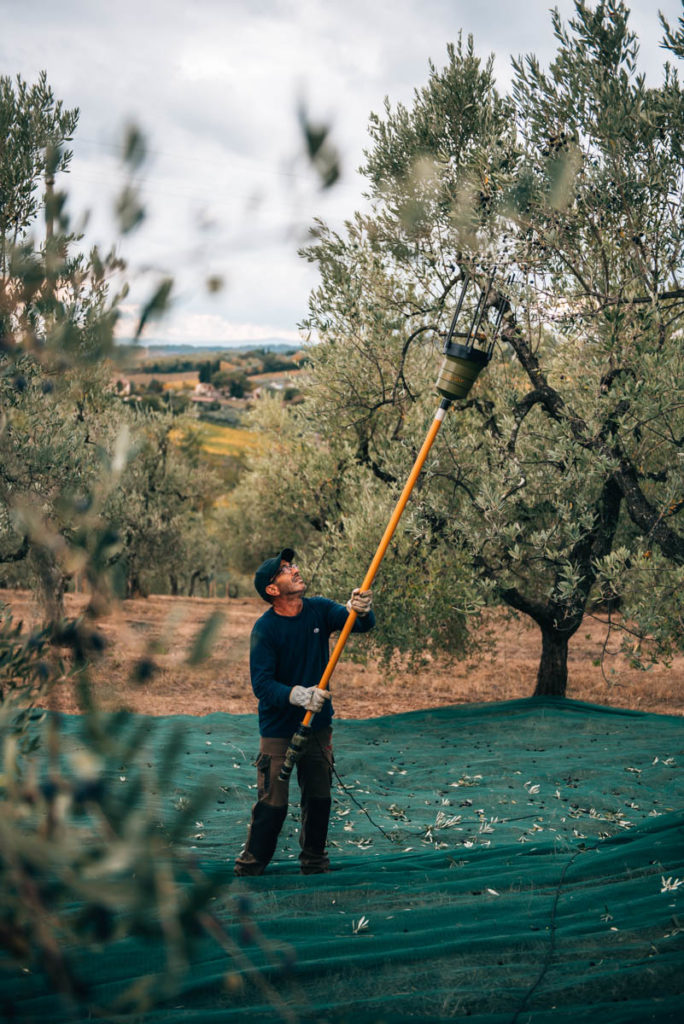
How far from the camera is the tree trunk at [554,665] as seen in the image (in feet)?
47.0

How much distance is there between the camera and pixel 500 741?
11844 millimetres

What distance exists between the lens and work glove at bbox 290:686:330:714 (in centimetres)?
589

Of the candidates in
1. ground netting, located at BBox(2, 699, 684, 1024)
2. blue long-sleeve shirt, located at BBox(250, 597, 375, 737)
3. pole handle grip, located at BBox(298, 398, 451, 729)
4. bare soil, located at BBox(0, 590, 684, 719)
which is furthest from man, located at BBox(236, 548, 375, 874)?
bare soil, located at BBox(0, 590, 684, 719)

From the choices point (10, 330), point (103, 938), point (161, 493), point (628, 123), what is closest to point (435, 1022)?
point (103, 938)

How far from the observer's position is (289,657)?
6566 mm

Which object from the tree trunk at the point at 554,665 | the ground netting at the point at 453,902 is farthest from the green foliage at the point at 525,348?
the ground netting at the point at 453,902

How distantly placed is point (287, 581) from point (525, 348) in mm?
6015

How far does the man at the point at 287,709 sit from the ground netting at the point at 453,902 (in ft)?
1.14

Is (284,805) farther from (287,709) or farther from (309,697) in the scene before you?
(309,697)

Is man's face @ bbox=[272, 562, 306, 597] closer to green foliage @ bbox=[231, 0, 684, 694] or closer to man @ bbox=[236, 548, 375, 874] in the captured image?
man @ bbox=[236, 548, 375, 874]

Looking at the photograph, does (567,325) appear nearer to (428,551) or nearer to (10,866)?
(428,551)

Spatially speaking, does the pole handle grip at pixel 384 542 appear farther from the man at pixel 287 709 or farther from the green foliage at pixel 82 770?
the green foliage at pixel 82 770

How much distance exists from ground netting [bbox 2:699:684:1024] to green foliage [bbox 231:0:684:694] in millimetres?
2063

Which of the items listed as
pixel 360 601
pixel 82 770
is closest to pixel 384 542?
pixel 360 601
